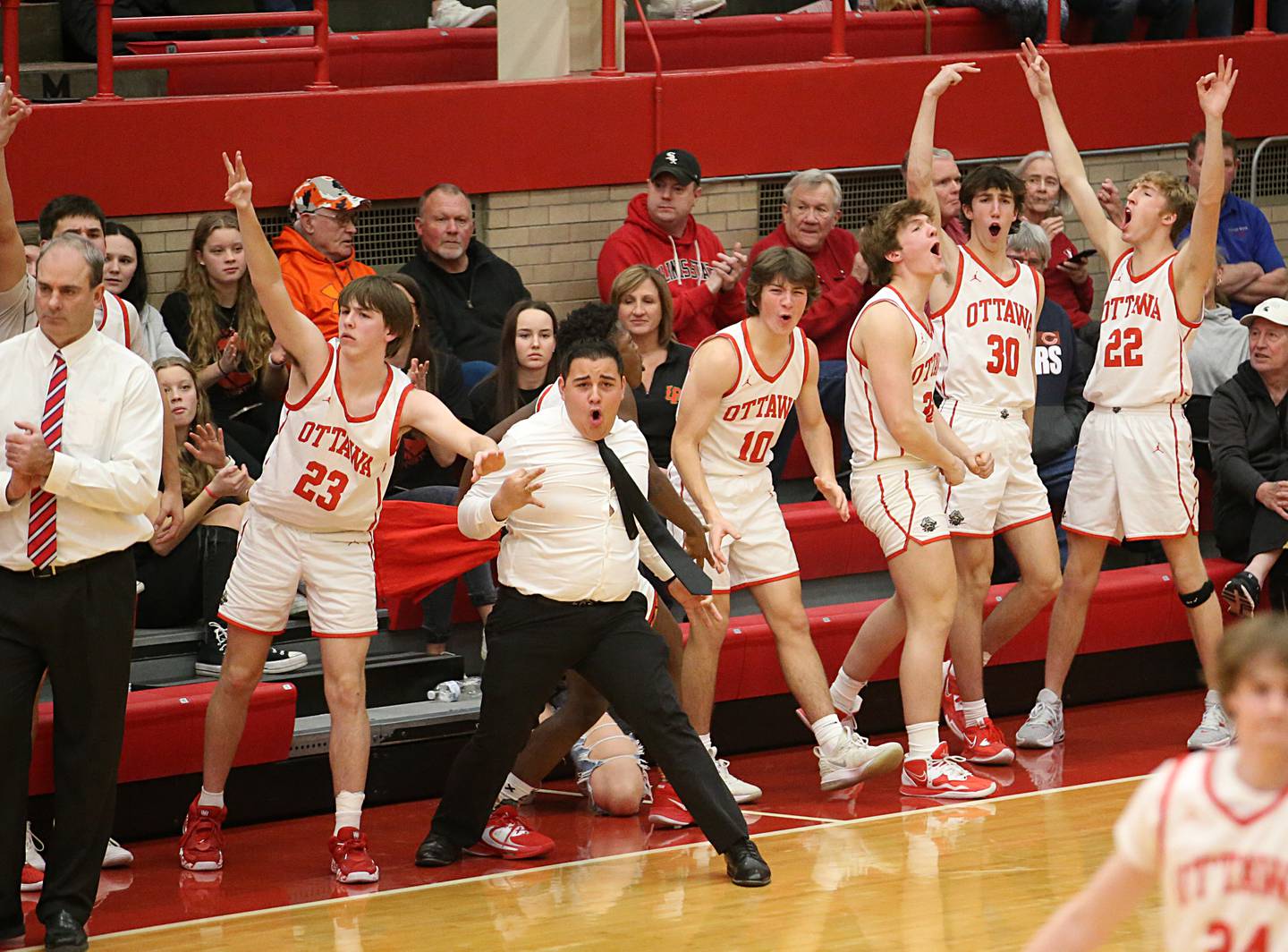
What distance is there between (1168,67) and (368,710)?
5698 millimetres

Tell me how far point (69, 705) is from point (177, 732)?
0.99 m

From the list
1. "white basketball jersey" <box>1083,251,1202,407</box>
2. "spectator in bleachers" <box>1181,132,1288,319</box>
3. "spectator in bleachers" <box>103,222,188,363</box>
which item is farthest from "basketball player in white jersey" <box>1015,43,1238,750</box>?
"spectator in bleachers" <box>103,222,188,363</box>

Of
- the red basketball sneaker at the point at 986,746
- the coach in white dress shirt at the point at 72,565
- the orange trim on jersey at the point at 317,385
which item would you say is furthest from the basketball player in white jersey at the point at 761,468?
the coach in white dress shirt at the point at 72,565

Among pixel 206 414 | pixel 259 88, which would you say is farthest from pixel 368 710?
pixel 259 88

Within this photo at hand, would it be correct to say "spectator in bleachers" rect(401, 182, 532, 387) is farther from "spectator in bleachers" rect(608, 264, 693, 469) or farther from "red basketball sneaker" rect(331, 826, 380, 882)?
"red basketball sneaker" rect(331, 826, 380, 882)

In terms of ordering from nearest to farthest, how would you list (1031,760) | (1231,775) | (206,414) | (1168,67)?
(1231,775)
(206,414)
(1031,760)
(1168,67)

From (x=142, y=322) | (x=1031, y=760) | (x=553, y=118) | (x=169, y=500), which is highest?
(x=553, y=118)

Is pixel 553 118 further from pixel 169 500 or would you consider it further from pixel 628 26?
pixel 169 500

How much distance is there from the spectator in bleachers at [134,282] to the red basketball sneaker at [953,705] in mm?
3040

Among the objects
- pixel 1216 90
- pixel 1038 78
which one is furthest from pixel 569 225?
pixel 1216 90

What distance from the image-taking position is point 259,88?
8156mm

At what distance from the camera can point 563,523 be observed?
5.59 metres

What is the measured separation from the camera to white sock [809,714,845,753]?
6398 mm

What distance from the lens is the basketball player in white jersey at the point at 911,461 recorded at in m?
6.37
